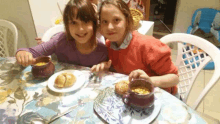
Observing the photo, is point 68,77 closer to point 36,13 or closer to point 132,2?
point 36,13

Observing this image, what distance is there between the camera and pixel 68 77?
0.84 m

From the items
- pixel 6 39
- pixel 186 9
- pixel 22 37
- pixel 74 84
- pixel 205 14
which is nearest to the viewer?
pixel 74 84

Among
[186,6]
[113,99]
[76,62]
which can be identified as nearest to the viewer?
[113,99]

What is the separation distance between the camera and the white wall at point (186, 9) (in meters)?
2.45

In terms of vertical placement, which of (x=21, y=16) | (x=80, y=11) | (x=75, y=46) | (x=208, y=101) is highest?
(x=80, y=11)

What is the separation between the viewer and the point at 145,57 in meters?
0.98

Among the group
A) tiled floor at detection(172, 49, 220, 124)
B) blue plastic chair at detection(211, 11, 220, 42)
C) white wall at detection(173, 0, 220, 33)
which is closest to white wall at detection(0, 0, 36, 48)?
tiled floor at detection(172, 49, 220, 124)

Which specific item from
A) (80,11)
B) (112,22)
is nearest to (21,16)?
(80,11)

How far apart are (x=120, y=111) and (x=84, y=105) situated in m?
0.16

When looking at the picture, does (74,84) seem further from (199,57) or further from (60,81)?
(199,57)

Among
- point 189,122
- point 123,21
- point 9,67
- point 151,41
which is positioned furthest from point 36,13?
point 189,122

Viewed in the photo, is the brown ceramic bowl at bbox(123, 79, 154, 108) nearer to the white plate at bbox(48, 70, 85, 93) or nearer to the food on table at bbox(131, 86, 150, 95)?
the food on table at bbox(131, 86, 150, 95)

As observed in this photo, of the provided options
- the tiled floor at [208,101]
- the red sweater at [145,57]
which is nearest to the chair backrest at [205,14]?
the tiled floor at [208,101]

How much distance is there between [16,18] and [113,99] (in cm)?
135
